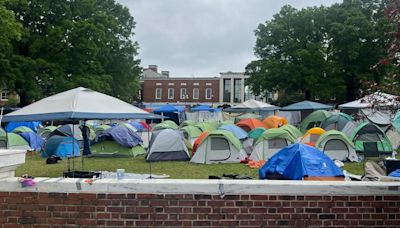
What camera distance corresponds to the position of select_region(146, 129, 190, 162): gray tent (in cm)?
1617

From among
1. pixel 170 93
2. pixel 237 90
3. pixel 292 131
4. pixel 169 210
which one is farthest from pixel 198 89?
pixel 169 210

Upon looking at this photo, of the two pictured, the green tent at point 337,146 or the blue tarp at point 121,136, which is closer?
the green tent at point 337,146

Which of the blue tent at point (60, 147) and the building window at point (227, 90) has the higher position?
the building window at point (227, 90)

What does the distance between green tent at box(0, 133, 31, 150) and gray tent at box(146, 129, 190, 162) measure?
6730mm

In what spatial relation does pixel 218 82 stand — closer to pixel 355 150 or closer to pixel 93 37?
pixel 93 37

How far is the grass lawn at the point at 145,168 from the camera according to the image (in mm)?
13250

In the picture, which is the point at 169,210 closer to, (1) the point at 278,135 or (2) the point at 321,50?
(1) the point at 278,135

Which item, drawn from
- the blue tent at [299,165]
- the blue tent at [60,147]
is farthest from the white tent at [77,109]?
the blue tent at [60,147]

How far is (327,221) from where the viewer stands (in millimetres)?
4500

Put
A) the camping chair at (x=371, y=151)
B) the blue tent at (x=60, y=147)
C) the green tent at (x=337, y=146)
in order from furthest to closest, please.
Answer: the blue tent at (x=60, y=147), the camping chair at (x=371, y=151), the green tent at (x=337, y=146)

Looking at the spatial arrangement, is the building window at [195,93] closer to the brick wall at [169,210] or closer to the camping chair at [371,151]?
the camping chair at [371,151]

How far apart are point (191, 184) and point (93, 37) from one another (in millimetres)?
32497

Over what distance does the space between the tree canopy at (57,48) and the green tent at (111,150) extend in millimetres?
15574

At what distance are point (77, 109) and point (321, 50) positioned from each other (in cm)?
3348
